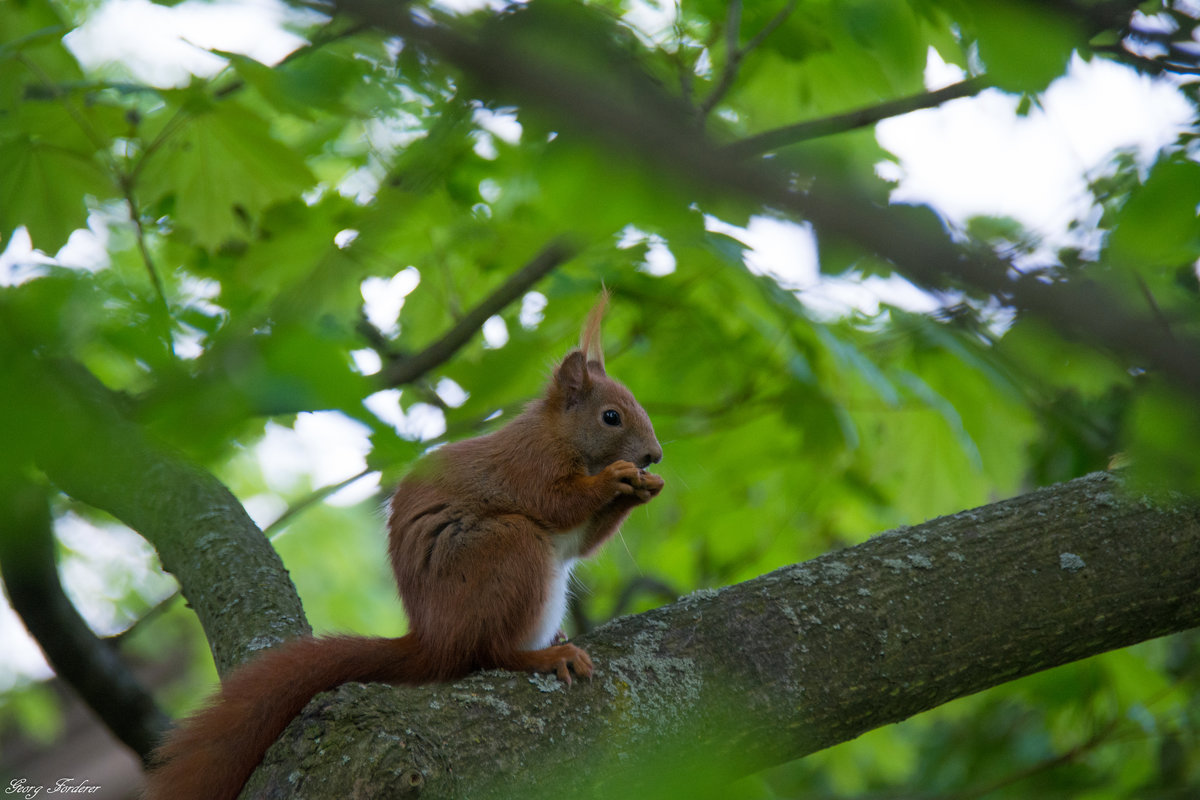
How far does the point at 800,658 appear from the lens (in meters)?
1.97

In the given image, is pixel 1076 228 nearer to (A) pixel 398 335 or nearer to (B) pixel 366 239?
(B) pixel 366 239

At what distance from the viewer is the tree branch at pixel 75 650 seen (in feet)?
8.07

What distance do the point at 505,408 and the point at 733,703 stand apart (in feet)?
4.10

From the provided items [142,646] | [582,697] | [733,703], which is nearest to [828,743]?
[733,703]

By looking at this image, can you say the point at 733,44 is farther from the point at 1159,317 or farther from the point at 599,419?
the point at 1159,317

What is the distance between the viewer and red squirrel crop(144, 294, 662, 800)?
1853 mm

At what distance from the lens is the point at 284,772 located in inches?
62.7

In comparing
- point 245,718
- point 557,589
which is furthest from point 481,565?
point 245,718

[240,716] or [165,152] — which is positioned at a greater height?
[165,152]

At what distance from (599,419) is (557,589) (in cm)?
59

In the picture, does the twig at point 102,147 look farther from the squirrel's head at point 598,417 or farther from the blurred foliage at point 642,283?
the squirrel's head at point 598,417

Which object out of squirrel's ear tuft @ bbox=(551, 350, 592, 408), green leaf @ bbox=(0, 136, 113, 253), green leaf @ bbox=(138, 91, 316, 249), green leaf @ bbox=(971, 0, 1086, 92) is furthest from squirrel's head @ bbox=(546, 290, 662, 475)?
green leaf @ bbox=(971, 0, 1086, 92)

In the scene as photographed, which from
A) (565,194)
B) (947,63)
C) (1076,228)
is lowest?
(947,63)
